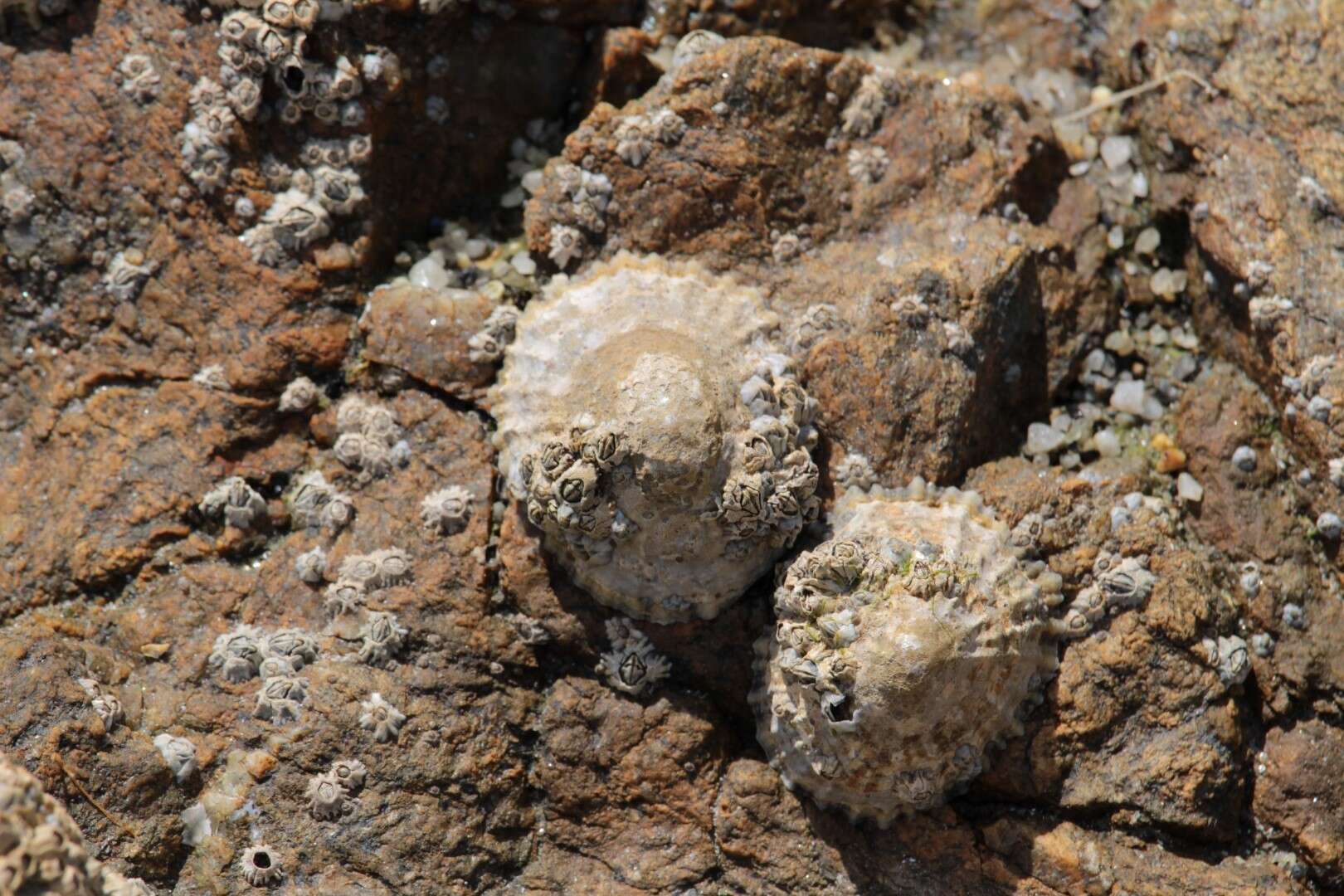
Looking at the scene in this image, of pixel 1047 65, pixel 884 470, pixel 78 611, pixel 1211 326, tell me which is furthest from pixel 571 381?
pixel 1047 65

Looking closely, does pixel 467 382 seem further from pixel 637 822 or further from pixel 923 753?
pixel 923 753

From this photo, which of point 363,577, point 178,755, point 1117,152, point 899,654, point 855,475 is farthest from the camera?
point 1117,152

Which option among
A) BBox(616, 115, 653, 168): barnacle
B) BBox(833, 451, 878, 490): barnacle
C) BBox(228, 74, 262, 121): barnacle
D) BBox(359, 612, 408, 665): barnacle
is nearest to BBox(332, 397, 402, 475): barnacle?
BBox(359, 612, 408, 665): barnacle

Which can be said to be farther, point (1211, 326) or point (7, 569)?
point (1211, 326)

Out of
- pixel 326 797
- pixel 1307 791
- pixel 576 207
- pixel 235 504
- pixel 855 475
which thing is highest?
Answer: pixel 576 207

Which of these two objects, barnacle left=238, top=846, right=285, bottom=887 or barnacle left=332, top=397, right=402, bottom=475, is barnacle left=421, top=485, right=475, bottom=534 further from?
barnacle left=238, top=846, right=285, bottom=887

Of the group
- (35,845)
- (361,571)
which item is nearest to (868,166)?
(361,571)

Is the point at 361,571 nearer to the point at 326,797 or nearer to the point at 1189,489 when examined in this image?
the point at 326,797
